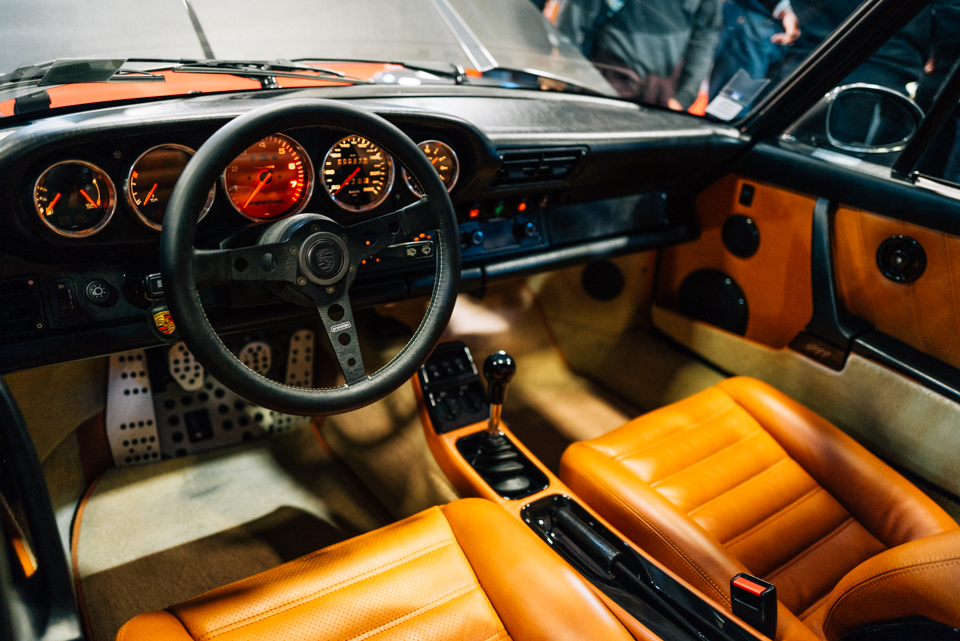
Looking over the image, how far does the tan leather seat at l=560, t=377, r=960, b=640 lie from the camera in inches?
48.4

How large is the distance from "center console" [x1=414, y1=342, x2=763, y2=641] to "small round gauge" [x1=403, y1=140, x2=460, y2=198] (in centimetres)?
49

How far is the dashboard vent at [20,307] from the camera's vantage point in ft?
4.05

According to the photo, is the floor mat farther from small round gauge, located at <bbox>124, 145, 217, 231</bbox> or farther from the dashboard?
small round gauge, located at <bbox>124, 145, 217, 231</bbox>

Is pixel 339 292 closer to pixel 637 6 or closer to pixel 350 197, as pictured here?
pixel 350 197

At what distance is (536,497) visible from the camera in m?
1.50

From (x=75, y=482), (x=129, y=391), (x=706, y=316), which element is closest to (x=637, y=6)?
(x=706, y=316)

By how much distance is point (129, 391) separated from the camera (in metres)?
2.05

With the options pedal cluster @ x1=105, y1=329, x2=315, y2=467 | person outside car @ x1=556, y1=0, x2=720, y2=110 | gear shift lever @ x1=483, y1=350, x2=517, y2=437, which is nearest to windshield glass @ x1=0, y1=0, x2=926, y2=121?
person outside car @ x1=556, y1=0, x2=720, y2=110

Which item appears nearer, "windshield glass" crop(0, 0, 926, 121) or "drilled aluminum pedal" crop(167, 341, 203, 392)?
"windshield glass" crop(0, 0, 926, 121)

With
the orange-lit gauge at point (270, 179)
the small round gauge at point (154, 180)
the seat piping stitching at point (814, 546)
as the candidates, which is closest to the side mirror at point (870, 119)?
the seat piping stitching at point (814, 546)

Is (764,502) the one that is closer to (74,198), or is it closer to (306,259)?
(306,259)

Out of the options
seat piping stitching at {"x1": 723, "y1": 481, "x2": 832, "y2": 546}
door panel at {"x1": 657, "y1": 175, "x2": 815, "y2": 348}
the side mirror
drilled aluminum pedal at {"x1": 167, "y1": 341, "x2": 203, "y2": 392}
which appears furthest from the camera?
drilled aluminum pedal at {"x1": 167, "y1": 341, "x2": 203, "y2": 392}

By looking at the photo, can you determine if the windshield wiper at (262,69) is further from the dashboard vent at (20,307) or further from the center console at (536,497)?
the center console at (536,497)

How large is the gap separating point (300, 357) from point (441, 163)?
108 centimetres
